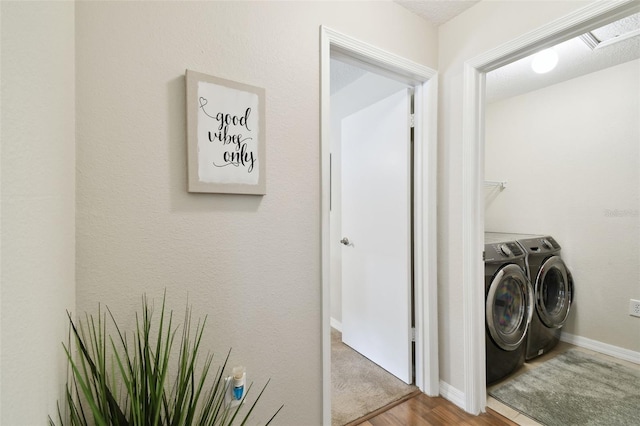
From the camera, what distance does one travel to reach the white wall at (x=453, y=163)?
62.8 inches

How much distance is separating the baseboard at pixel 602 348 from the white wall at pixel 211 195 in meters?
2.73

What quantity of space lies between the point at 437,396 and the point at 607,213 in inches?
87.3

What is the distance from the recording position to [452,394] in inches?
67.3

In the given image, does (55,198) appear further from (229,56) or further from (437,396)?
(437,396)

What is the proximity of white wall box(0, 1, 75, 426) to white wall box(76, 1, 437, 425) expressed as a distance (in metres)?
0.11

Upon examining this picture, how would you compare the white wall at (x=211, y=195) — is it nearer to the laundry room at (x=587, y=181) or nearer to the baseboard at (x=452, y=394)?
the baseboard at (x=452, y=394)

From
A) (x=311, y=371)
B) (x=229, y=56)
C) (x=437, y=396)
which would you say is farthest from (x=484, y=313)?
(x=229, y=56)

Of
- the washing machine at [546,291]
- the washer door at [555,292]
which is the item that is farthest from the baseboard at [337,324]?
the washer door at [555,292]

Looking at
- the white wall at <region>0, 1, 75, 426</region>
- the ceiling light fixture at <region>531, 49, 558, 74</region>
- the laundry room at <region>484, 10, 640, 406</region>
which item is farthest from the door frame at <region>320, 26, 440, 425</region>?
the white wall at <region>0, 1, 75, 426</region>

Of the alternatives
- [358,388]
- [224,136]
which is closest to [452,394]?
[358,388]

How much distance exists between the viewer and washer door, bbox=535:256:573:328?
2288 mm

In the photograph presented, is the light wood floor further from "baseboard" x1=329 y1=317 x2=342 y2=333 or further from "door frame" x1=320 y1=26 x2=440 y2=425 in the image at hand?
"baseboard" x1=329 y1=317 x2=342 y2=333

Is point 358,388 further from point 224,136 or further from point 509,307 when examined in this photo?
point 224,136

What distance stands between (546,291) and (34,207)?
3.27 metres
